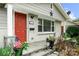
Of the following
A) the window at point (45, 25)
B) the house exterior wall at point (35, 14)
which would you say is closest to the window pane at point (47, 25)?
the window at point (45, 25)

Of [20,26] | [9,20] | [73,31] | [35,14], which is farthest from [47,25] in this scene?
[9,20]

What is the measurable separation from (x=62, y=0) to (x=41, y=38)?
22.8ft

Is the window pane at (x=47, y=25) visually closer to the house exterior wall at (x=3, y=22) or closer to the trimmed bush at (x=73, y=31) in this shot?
the trimmed bush at (x=73, y=31)

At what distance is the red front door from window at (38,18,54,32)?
205cm

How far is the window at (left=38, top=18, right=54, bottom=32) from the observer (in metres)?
13.7

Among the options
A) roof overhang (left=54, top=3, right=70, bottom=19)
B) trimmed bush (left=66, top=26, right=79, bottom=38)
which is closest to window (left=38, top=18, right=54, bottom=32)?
trimmed bush (left=66, top=26, right=79, bottom=38)

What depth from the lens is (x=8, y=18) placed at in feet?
30.1

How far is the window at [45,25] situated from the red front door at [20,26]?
2.05 m

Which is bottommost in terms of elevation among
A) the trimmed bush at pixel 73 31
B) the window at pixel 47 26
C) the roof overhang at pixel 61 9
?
the trimmed bush at pixel 73 31

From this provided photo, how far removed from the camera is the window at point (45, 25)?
→ 13.7 metres

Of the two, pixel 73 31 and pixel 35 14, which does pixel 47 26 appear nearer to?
pixel 73 31

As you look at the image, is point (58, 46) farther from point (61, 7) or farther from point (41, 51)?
point (61, 7)

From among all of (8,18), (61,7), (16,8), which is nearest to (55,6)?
(61,7)

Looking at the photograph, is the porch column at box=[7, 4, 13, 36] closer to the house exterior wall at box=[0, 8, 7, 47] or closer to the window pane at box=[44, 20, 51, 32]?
the house exterior wall at box=[0, 8, 7, 47]
